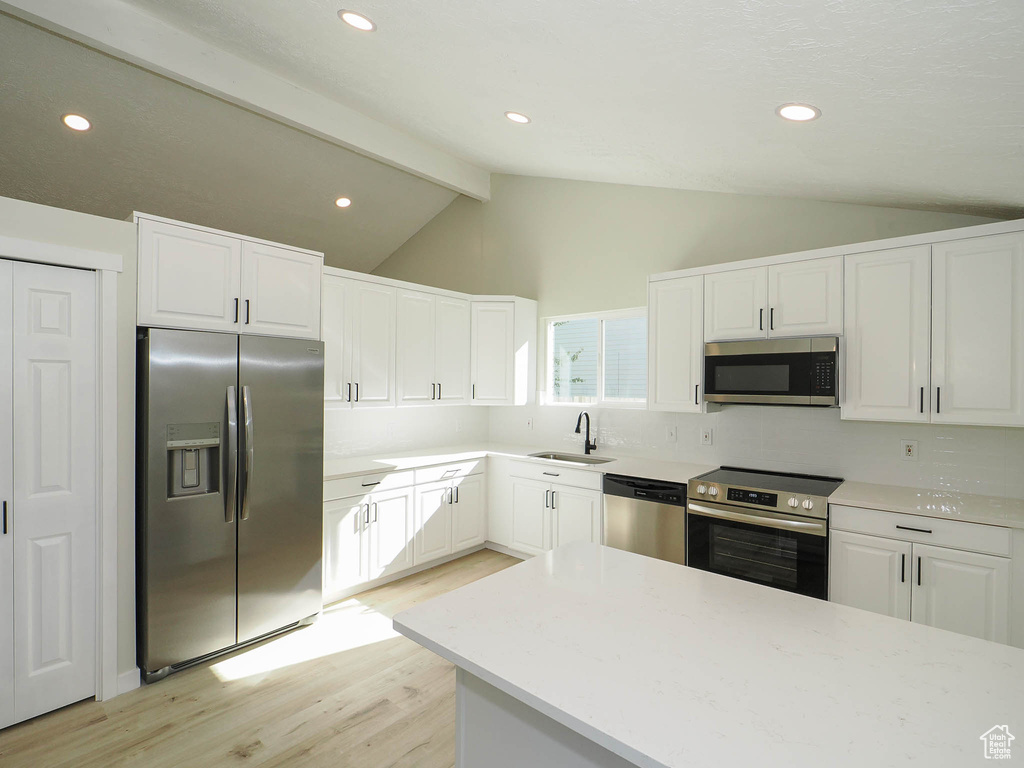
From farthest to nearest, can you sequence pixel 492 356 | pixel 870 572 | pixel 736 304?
1. pixel 492 356
2. pixel 736 304
3. pixel 870 572

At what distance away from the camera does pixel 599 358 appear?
455 cm

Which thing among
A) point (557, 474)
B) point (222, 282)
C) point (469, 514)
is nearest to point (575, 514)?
point (557, 474)

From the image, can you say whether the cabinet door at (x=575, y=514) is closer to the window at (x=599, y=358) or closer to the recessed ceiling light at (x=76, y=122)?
the window at (x=599, y=358)

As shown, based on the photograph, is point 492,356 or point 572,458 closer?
point 572,458

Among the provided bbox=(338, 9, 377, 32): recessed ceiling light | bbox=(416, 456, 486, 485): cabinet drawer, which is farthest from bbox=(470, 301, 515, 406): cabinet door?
bbox=(338, 9, 377, 32): recessed ceiling light

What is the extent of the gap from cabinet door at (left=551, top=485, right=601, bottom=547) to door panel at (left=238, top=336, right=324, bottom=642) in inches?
68.0

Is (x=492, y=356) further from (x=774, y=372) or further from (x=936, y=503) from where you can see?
(x=936, y=503)

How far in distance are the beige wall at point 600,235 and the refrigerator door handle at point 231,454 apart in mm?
2834

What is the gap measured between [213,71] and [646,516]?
3761 mm

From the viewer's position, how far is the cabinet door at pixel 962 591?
2.37 metres

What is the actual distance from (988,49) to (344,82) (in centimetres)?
Answer: 299

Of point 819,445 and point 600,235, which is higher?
point 600,235

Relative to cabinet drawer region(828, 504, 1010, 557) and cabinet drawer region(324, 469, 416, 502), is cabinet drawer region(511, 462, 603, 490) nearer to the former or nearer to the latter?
cabinet drawer region(324, 469, 416, 502)

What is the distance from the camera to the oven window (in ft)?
10.3
